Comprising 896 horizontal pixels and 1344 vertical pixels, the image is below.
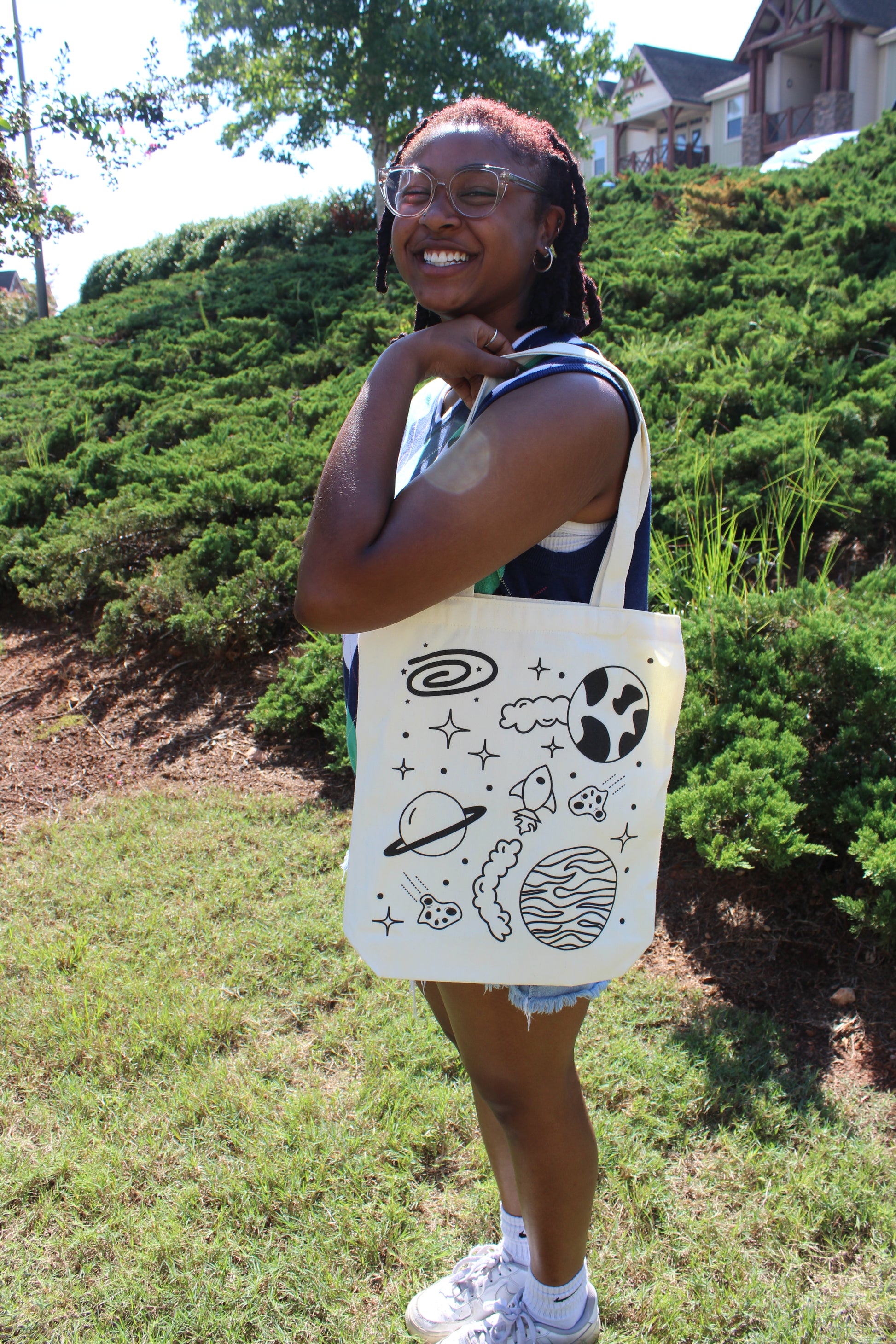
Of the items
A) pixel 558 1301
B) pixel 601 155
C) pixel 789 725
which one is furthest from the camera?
pixel 601 155

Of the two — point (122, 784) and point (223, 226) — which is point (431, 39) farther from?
point (122, 784)

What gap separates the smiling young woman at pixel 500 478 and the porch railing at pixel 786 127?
1113 inches

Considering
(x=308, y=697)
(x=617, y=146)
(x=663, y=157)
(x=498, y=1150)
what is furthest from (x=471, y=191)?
(x=617, y=146)

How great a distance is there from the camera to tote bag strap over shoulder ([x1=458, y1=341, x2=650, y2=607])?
1.31 metres

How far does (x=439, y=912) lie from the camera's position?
1.36m

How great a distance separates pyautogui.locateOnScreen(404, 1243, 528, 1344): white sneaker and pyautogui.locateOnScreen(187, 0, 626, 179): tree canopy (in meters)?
19.2

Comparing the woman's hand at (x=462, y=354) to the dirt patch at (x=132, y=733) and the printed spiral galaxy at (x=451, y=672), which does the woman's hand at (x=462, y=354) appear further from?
the dirt patch at (x=132, y=733)

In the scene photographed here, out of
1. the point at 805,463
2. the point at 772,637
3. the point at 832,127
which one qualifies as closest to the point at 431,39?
the point at 832,127

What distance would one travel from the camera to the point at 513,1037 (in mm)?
1473

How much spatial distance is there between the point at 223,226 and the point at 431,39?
5053mm

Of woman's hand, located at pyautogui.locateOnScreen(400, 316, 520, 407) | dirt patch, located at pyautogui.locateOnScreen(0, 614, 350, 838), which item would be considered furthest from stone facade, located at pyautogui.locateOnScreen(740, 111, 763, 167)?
woman's hand, located at pyautogui.locateOnScreen(400, 316, 520, 407)

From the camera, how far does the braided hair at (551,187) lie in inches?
57.7

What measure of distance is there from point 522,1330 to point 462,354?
5.77 feet

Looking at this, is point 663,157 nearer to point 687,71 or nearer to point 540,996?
point 687,71
